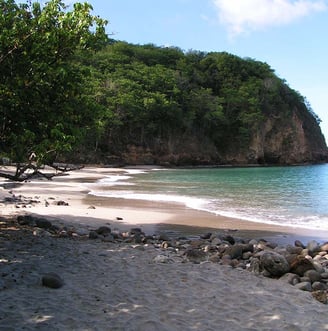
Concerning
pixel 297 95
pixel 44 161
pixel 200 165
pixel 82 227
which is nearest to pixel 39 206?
pixel 82 227

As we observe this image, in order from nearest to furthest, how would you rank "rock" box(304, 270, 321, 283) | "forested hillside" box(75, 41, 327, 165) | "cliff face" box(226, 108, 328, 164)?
"rock" box(304, 270, 321, 283), "forested hillside" box(75, 41, 327, 165), "cliff face" box(226, 108, 328, 164)

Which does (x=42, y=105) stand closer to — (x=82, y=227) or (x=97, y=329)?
(x=82, y=227)

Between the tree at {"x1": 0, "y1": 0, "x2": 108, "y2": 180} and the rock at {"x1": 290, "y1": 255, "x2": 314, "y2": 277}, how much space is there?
4940 mm

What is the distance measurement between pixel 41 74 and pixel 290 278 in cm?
619

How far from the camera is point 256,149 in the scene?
8931 centimetres

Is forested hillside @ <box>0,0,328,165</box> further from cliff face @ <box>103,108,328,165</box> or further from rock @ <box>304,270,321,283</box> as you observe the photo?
rock @ <box>304,270,321,283</box>

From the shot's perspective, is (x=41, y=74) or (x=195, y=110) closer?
(x=41, y=74)

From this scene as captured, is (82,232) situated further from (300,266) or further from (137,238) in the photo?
(300,266)

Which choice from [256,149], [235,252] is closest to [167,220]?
[235,252]

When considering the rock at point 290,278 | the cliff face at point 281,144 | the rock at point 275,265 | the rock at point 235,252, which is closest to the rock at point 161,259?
the rock at point 235,252

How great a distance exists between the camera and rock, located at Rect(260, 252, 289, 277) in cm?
768

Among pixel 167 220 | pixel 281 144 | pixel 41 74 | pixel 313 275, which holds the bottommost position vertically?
pixel 167 220

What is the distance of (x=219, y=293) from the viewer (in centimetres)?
633

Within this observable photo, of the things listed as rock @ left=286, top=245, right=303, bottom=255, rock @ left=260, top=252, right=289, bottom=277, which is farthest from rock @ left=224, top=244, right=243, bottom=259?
rock @ left=260, top=252, right=289, bottom=277
